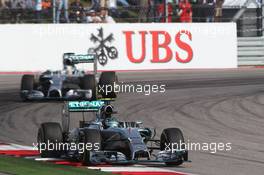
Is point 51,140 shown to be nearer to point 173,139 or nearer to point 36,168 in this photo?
point 36,168

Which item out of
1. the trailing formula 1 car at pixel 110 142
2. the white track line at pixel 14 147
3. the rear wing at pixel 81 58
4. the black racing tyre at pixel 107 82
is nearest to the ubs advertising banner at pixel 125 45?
the black racing tyre at pixel 107 82

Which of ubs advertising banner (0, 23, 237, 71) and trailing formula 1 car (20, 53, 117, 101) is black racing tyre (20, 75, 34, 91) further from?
ubs advertising banner (0, 23, 237, 71)

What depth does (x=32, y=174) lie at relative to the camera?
9.99 meters

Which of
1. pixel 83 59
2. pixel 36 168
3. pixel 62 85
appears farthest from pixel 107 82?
pixel 36 168

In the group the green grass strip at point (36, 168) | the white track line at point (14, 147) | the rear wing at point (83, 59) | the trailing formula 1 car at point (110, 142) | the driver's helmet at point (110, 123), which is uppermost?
the rear wing at point (83, 59)

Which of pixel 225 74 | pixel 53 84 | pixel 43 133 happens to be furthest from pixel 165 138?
pixel 225 74

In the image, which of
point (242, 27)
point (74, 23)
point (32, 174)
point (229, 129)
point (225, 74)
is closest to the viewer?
point (32, 174)

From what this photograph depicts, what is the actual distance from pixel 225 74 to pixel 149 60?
3.14 m

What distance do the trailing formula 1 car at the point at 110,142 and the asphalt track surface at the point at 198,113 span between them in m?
0.32

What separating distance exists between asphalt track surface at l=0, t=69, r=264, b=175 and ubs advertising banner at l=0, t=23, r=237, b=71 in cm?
172

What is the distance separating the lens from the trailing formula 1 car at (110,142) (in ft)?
36.6

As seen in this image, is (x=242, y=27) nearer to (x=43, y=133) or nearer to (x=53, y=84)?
(x=53, y=84)

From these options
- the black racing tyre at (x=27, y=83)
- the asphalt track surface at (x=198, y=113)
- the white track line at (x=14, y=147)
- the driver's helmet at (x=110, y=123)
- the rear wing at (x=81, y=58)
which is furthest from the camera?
the black racing tyre at (x=27, y=83)

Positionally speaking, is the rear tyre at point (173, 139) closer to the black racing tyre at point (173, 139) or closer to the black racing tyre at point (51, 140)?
the black racing tyre at point (173, 139)
